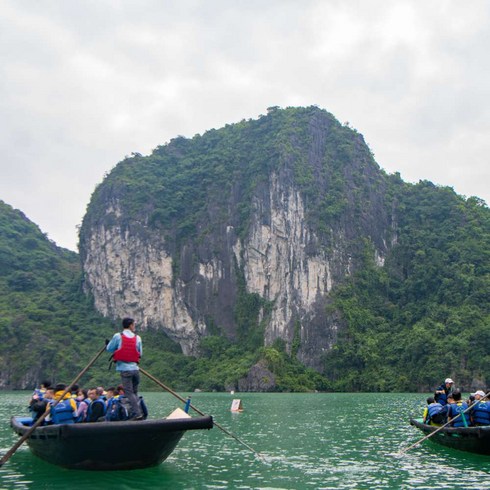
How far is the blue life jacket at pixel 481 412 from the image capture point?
562 inches

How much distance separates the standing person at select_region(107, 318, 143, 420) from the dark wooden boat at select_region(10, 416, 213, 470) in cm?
59

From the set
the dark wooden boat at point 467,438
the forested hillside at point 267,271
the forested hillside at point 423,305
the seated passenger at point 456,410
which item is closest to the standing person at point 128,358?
the dark wooden boat at point 467,438

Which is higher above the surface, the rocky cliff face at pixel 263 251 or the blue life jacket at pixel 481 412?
the rocky cliff face at pixel 263 251

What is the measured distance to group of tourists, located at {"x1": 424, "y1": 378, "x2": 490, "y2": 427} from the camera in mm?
14393

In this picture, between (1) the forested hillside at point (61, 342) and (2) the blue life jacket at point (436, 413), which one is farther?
(1) the forested hillside at point (61, 342)

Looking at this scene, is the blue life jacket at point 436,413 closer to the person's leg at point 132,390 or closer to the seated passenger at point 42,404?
the person's leg at point 132,390

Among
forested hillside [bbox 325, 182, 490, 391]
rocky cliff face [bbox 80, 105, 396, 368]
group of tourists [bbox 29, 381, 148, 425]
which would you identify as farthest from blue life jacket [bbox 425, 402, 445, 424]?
rocky cliff face [bbox 80, 105, 396, 368]

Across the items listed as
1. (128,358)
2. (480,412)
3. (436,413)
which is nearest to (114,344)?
(128,358)

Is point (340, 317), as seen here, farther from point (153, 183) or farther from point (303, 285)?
point (153, 183)

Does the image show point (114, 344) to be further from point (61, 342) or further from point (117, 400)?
point (61, 342)

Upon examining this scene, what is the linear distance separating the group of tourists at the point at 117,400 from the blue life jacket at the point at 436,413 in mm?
7764

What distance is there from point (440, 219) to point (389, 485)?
7811 cm

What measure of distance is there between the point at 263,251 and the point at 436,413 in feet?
216

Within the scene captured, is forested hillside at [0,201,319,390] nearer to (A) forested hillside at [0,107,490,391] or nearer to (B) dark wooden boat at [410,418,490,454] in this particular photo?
(A) forested hillside at [0,107,490,391]
